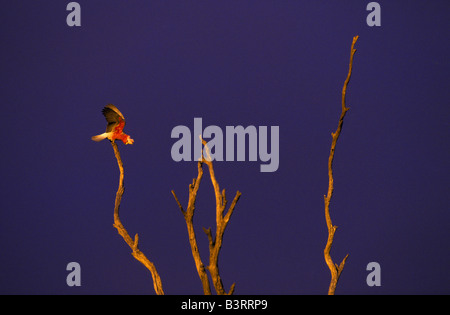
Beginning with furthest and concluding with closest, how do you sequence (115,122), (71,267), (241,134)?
(71,267) < (241,134) < (115,122)

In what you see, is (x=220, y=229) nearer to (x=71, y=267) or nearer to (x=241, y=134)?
(x=241, y=134)
